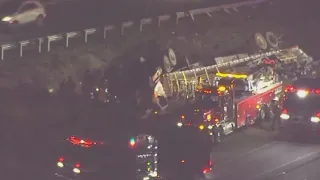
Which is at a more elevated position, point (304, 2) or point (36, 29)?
point (304, 2)

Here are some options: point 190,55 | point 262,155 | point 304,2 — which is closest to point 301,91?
point 262,155

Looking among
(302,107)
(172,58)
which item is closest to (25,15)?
(172,58)

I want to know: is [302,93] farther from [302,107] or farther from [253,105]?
[253,105]

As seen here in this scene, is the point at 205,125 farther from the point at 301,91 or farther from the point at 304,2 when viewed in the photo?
the point at 304,2

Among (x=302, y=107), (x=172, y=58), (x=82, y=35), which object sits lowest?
(x=302, y=107)

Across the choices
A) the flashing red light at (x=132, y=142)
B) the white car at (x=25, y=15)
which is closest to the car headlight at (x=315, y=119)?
the flashing red light at (x=132, y=142)

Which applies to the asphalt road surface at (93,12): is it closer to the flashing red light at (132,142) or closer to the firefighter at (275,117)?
the firefighter at (275,117)
